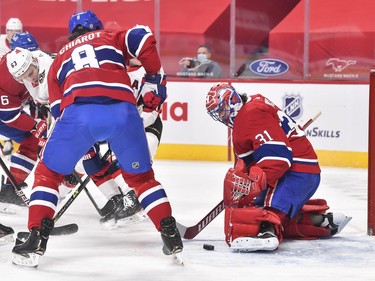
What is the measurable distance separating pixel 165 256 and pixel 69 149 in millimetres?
664

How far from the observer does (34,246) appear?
358cm

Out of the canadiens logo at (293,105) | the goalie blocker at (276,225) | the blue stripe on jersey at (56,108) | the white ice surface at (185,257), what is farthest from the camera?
the canadiens logo at (293,105)

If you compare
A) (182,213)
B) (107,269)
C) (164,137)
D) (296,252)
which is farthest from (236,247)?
(164,137)

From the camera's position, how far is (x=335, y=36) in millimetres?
7410

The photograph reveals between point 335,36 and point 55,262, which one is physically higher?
point 335,36

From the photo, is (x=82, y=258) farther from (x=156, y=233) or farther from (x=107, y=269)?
(x=156, y=233)

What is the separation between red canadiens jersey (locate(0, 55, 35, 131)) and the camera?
16.7 feet

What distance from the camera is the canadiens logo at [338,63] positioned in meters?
7.29

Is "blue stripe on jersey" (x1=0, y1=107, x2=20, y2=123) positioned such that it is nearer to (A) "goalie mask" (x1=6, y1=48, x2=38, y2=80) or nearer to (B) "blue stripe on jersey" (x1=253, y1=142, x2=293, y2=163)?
(A) "goalie mask" (x1=6, y1=48, x2=38, y2=80)

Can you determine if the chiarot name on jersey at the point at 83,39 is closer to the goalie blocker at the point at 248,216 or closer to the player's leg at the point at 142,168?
the player's leg at the point at 142,168

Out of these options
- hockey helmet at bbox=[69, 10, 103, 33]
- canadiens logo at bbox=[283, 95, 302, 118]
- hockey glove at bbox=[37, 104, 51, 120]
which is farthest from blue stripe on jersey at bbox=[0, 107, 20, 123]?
canadiens logo at bbox=[283, 95, 302, 118]

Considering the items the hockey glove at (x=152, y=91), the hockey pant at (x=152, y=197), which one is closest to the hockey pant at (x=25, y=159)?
the hockey glove at (x=152, y=91)

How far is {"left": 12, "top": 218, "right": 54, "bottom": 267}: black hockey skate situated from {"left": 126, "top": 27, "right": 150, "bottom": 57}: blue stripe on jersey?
0.76 metres

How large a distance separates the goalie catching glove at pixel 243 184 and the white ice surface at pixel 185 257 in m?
0.24
